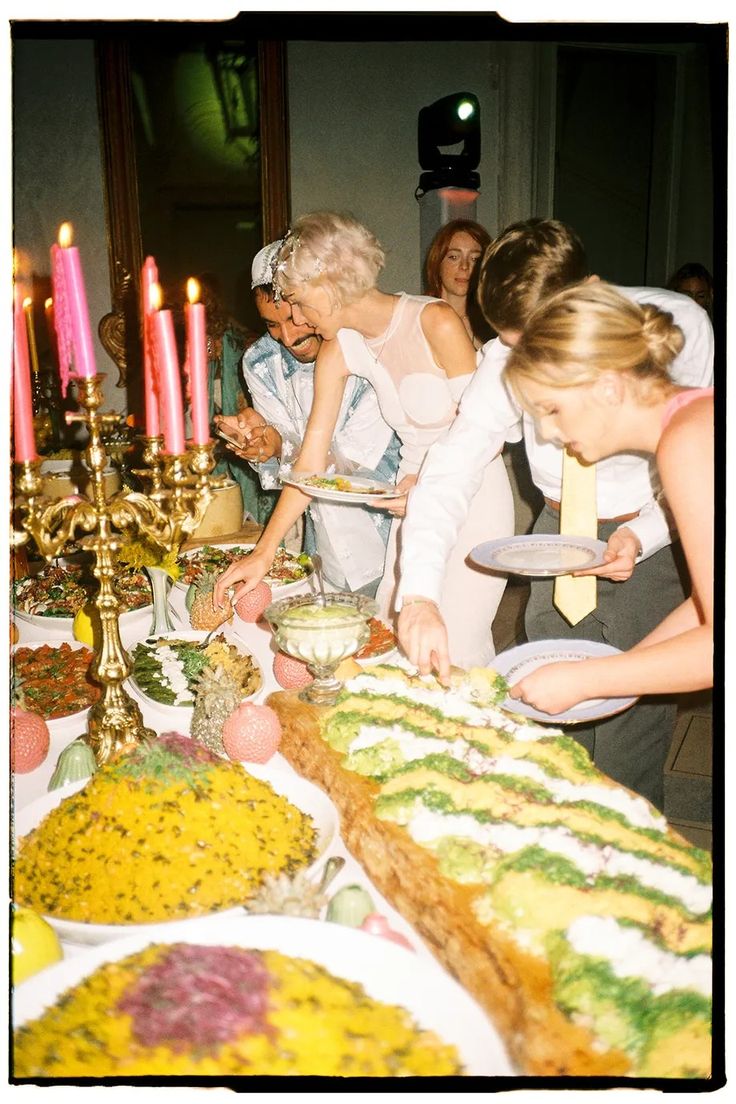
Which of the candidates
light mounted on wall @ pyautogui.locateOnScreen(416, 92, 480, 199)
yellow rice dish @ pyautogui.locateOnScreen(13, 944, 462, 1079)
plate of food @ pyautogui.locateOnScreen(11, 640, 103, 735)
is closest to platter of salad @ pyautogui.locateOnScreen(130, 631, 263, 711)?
plate of food @ pyautogui.locateOnScreen(11, 640, 103, 735)

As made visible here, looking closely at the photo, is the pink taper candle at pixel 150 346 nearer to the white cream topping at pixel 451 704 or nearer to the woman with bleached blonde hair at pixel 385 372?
the white cream topping at pixel 451 704

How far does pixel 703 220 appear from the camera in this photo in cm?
176

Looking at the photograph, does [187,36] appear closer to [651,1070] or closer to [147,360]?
→ [147,360]

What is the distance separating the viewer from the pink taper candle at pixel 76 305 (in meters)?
1.07

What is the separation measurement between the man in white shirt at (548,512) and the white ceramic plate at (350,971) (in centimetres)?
69

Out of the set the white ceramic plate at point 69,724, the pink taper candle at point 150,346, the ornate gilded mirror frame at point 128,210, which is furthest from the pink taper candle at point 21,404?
Answer: the ornate gilded mirror frame at point 128,210

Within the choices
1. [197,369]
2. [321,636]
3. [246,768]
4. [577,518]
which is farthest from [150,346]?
[577,518]

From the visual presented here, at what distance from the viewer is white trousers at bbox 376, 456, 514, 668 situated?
2469 millimetres

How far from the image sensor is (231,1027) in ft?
2.87

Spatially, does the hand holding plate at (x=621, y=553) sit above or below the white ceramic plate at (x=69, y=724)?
above

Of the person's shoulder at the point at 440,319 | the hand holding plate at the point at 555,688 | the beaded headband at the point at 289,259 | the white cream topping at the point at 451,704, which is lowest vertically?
the white cream topping at the point at 451,704

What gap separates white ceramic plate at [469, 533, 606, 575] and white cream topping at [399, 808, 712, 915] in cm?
64

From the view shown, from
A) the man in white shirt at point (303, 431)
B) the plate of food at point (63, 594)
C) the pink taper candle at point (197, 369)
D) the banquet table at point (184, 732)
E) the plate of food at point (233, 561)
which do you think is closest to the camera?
the banquet table at point (184, 732)

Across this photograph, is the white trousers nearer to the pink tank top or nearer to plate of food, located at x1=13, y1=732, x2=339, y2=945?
→ the pink tank top
